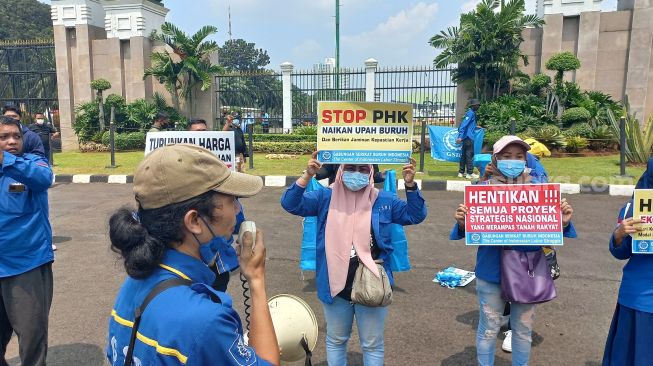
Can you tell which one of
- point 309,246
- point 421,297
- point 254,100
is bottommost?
point 421,297

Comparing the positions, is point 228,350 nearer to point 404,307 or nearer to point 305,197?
point 305,197

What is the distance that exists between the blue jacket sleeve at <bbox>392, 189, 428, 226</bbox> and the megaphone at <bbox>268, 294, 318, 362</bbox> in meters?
1.05

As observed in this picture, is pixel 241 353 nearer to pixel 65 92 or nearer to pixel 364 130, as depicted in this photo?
pixel 364 130

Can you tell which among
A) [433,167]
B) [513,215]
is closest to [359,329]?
[513,215]

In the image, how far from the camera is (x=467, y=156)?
11406 millimetres

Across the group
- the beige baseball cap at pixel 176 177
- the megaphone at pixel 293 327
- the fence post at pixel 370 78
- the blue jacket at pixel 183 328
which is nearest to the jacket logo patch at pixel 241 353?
the blue jacket at pixel 183 328

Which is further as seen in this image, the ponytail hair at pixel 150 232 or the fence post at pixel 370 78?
the fence post at pixel 370 78

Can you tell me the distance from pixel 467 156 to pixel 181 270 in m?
10.7

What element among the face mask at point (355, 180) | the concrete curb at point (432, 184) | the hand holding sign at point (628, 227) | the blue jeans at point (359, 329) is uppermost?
the face mask at point (355, 180)

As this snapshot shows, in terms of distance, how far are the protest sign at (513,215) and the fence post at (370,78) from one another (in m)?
15.2

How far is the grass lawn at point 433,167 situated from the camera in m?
10.9

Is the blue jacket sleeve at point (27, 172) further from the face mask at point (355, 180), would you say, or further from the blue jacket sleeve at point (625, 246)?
the blue jacket sleeve at point (625, 246)

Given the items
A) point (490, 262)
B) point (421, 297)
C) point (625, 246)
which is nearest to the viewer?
point (625, 246)

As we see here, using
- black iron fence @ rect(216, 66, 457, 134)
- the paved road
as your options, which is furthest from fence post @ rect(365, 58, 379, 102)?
the paved road
